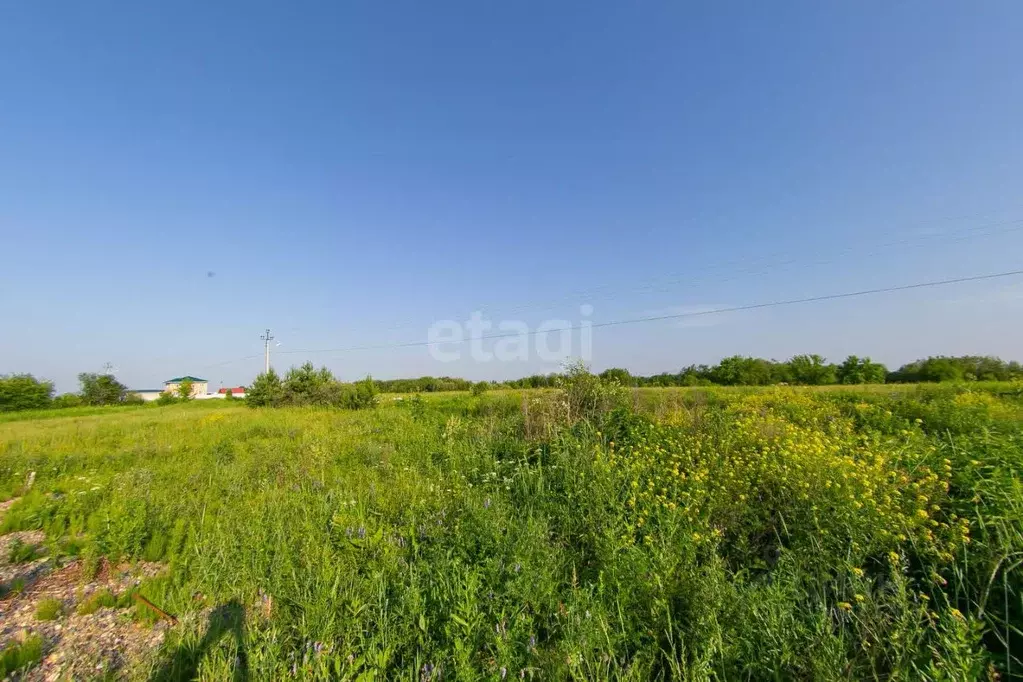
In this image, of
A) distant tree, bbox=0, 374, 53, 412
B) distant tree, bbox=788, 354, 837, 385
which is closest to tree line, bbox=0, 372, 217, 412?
distant tree, bbox=0, 374, 53, 412

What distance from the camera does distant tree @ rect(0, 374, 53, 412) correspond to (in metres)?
39.0

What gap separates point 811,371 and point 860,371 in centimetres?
247

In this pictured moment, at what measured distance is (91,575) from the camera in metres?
3.69

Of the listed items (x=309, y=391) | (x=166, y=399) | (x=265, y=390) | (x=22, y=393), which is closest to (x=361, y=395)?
(x=309, y=391)

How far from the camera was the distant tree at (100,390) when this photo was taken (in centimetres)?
4641

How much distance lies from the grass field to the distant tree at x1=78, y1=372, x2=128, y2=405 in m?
56.5

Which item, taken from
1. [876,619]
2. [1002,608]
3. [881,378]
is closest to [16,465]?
[876,619]

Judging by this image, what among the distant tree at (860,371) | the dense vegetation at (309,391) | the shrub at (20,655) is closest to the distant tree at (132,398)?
the dense vegetation at (309,391)

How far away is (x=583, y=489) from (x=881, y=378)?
2568 cm

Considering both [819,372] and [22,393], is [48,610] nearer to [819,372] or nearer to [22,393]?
[819,372]

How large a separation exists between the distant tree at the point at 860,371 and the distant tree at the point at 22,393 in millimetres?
66853

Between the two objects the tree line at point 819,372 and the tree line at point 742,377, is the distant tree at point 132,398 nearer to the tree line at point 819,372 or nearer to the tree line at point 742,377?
the tree line at point 742,377

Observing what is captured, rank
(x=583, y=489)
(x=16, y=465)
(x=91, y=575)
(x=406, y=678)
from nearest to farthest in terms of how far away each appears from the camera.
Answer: (x=406, y=678) → (x=91, y=575) → (x=583, y=489) → (x=16, y=465)

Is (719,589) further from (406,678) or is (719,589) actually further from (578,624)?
(406,678)
